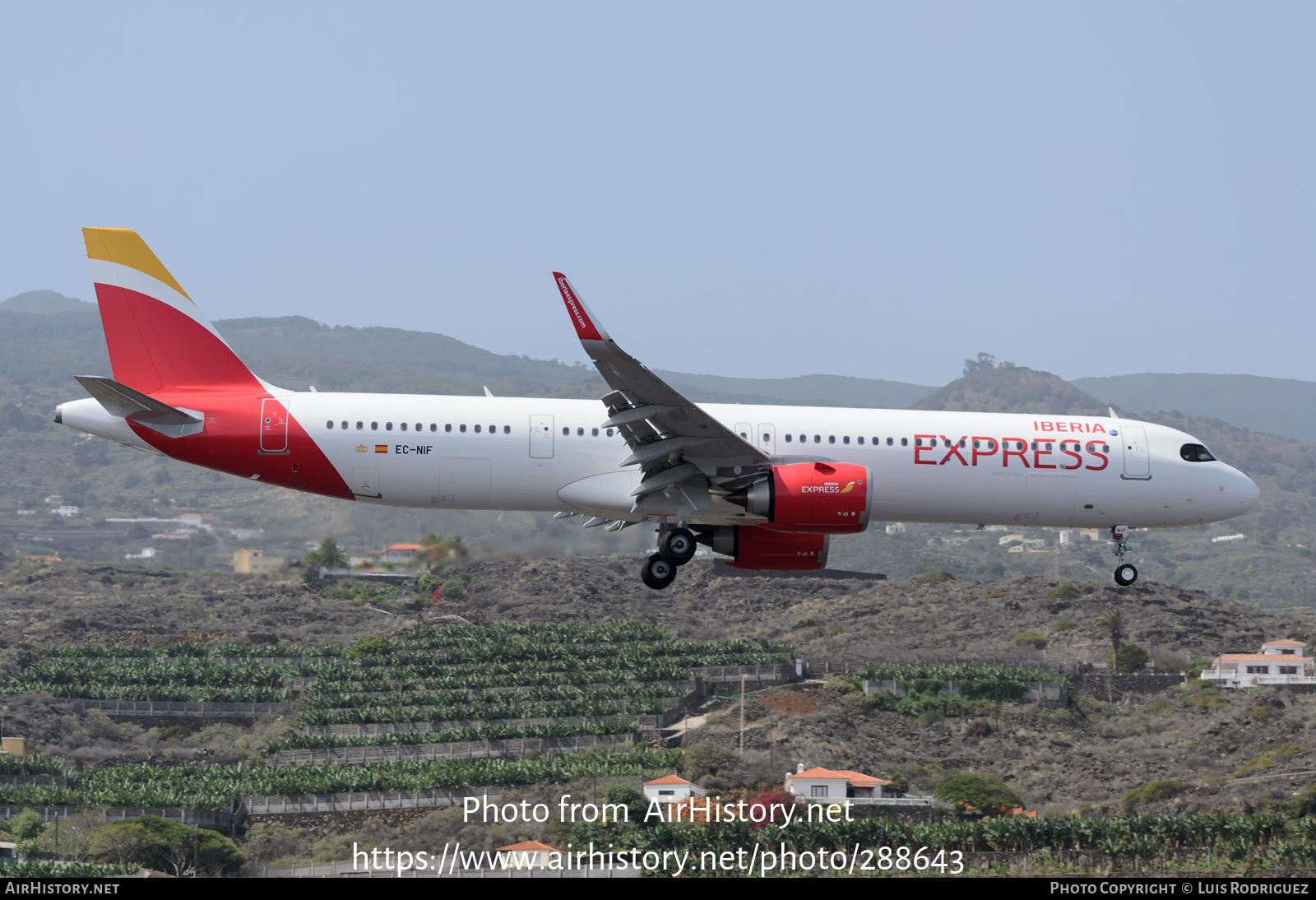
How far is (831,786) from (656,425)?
196 ft

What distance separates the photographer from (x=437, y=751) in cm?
9850

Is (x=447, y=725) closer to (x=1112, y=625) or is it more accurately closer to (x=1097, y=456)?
(x=1112, y=625)

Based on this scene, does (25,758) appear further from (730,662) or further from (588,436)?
(588,436)

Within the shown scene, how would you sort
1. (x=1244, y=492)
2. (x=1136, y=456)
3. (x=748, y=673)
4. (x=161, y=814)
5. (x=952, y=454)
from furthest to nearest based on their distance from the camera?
(x=748, y=673), (x=161, y=814), (x=1244, y=492), (x=1136, y=456), (x=952, y=454)

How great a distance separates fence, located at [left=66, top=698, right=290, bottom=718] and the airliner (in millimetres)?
90922

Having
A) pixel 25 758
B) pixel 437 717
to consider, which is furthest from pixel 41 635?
pixel 437 717

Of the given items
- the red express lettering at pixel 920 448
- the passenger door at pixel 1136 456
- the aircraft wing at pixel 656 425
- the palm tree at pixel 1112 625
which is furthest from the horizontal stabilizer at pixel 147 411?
the palm tree at pixel 1112 625

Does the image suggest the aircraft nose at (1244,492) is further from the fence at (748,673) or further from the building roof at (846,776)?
the fence at (748,673)

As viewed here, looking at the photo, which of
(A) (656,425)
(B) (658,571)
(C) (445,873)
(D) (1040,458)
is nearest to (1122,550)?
(D) (1040,458)

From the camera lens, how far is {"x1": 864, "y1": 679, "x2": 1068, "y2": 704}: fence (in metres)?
119

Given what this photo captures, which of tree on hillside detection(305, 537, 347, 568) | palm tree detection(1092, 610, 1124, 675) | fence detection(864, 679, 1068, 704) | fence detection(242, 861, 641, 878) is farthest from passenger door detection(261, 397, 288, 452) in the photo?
palm tree detection(1092, 610, 1124, 675)

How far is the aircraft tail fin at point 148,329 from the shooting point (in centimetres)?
3070

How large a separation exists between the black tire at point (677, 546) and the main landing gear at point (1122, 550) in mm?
10868

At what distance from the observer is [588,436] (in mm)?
30359
